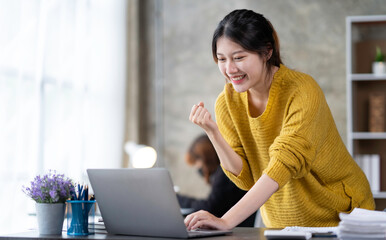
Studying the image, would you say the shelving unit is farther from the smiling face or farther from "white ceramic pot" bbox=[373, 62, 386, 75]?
the smiling face

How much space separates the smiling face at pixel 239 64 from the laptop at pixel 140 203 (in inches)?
19.4

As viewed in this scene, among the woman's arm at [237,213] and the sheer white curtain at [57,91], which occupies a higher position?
the sheer white curtain at [57,91]

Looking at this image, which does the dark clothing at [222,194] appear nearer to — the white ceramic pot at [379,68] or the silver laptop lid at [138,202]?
the white ceramic pot at [379,68]

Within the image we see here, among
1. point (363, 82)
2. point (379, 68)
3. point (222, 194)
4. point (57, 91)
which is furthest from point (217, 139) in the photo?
point (363, 82)

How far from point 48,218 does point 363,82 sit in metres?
3.59

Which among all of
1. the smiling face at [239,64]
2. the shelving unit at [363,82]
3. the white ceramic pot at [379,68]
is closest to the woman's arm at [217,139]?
the smiling face at [239,64]

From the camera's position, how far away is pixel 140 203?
61.3 inches

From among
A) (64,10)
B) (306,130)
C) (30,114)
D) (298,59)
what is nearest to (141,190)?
(306,130)

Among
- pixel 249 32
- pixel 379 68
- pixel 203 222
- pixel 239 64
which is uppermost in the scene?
pixel 379 68

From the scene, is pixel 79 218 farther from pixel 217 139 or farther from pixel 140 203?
pixel 217 139

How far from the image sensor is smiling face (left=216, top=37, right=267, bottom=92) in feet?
5.97

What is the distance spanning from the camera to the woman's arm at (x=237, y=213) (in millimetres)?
1601

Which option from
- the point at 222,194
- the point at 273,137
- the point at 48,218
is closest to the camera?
the point at 48,218

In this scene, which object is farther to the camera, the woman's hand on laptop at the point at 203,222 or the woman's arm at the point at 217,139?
the woman's arm at the point at 217,139
